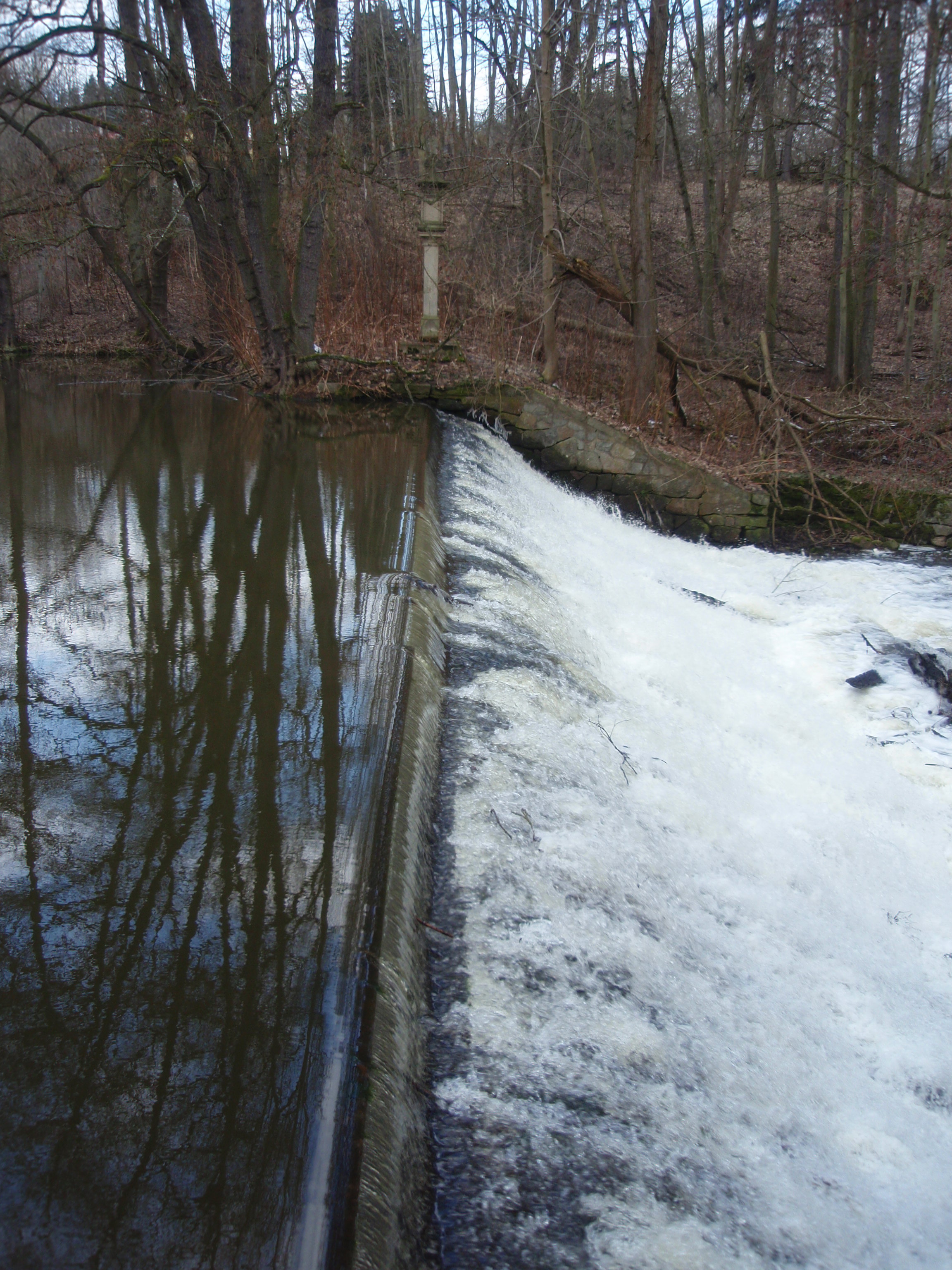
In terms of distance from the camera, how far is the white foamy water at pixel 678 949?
75.9 inches

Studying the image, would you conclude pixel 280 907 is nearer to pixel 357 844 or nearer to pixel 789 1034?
pixel 357 844

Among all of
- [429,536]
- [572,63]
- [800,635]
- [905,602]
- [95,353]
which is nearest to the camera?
[429,536]

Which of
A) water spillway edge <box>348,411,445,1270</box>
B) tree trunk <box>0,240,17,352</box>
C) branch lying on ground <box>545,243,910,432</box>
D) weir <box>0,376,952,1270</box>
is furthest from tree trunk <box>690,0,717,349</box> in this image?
water spillway edge <box>348,411,445,1270</box>

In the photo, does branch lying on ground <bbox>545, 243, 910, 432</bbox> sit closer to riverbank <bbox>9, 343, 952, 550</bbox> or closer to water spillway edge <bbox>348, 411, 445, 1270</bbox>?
riverbank <bbox>9, 343, 952, 550</bbox>

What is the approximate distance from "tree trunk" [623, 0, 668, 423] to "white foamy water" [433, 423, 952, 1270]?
5602 millimetres

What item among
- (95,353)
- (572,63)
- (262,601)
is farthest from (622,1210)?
(95,353)

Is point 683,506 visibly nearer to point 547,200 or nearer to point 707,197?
point 547,200

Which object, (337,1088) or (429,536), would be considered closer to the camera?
(337,1088)

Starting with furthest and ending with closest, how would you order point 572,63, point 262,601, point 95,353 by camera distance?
point 95,353 < point 572,63 < point 262,601

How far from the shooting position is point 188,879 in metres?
2.50

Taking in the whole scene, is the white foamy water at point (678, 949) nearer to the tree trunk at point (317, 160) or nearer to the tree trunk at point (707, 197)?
the tree trunk at point (317, 160)

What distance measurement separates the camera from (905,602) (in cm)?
738

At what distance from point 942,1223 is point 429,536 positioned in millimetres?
4161

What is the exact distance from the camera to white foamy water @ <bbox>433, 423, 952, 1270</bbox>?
1927 mm
